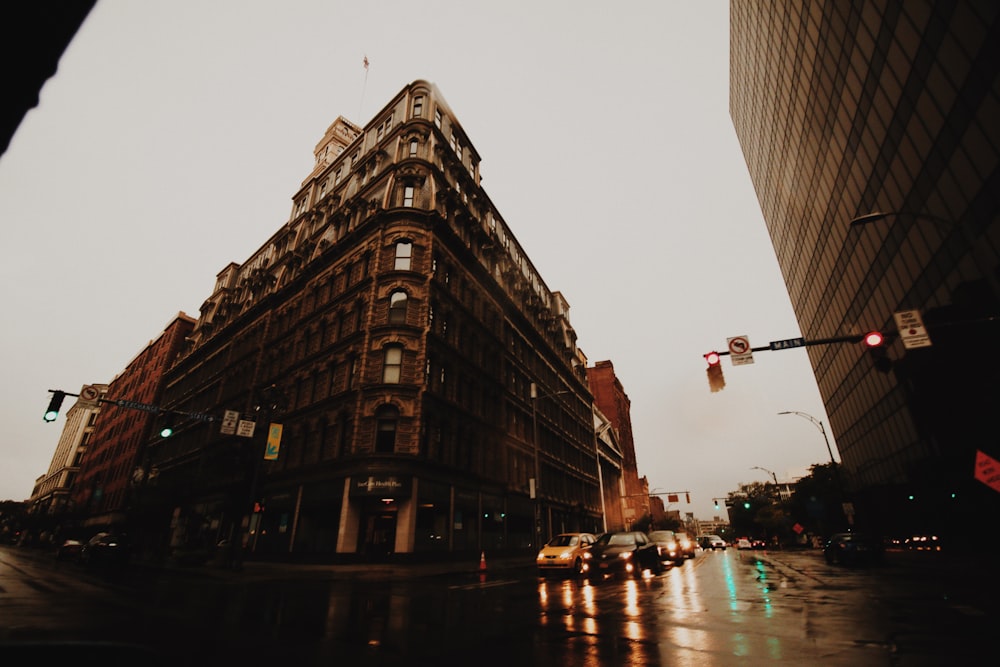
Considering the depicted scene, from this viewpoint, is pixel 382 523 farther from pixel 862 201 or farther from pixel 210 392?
pixel 862 201

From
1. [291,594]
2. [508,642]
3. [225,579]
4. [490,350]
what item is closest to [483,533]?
[490,350]

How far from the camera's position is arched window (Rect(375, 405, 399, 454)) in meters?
25.0

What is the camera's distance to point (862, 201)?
102 ft

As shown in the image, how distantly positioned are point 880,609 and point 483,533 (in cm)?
2392

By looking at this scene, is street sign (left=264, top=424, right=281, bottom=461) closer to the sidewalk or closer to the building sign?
the building sign

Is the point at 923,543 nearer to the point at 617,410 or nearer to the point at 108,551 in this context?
the point at 108,551

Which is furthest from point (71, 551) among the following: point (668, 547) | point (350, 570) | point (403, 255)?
point (668, 547)

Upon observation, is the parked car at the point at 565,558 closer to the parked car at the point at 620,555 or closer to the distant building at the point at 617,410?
the parked car at the point at 620,555

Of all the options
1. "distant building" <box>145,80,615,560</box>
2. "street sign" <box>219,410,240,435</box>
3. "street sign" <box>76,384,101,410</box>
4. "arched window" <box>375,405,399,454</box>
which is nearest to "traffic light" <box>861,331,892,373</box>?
"distant building" <box>145,80,615,560</box>

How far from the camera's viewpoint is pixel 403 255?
30125 mm

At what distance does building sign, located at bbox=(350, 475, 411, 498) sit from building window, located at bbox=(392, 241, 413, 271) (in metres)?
12.8

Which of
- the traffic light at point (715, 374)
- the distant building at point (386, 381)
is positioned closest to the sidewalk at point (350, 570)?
the distant building at point (386, 381)

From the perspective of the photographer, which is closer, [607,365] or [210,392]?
[210,392]

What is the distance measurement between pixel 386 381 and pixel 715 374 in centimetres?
1847
